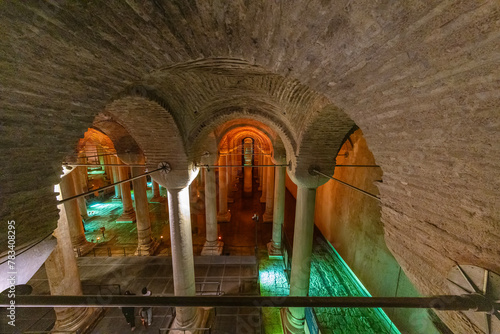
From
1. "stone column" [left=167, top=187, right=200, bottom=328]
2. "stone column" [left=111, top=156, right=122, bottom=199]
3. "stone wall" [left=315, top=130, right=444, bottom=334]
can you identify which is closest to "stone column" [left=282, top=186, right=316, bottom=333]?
"stone wall" [left=315, top=130, right=444, bottom=334]

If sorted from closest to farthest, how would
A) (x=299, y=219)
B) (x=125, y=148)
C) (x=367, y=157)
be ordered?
1. (x=299, y=219)
2. (x=367, y=157)
3. (x=125, y=148)

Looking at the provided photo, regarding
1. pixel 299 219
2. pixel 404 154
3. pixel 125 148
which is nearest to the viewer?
pixel 404 154

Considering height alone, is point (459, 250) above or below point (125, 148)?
below

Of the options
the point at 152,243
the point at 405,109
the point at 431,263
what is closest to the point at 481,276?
the point at 431,263

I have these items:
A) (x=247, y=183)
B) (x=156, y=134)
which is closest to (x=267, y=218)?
(x=247, y=183)

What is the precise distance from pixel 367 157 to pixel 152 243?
8.96 meters

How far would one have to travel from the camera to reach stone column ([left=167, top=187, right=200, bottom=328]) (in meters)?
4.83

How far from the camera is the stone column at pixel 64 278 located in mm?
4895

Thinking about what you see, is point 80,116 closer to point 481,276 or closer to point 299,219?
point 481,276

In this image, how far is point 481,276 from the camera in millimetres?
1408

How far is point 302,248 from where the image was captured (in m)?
5.16

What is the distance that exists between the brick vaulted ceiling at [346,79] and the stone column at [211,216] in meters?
6.71

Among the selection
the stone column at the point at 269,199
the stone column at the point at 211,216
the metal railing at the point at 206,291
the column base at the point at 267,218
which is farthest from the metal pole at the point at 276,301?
the column base at the point at 267,218

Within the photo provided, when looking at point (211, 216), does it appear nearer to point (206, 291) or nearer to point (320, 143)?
point (206, 291)
